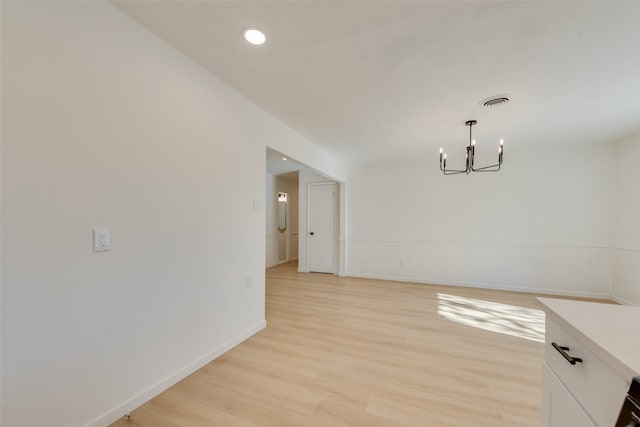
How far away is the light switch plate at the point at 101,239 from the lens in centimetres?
144

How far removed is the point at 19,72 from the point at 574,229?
6362 mm

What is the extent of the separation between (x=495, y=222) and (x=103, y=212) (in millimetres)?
5419

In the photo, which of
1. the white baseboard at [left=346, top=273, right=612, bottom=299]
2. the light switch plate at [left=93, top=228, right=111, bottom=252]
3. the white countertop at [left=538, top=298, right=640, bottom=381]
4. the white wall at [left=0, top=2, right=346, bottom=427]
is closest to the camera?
the white countertop at [left=538, top=298, right=640, bottom=381]

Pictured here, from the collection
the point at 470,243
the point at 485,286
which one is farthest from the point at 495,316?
the point at 470,243

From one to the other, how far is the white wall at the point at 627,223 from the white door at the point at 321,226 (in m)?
4.66

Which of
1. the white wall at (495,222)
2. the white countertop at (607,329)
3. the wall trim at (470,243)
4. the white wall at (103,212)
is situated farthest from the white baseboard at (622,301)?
the white wall at (103,212)

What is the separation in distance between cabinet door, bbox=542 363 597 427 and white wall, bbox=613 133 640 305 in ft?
13.7

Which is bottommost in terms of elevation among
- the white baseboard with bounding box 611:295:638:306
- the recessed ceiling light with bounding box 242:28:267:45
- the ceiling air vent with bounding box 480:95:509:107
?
the white baseboard with bounding box 611:295:638:306

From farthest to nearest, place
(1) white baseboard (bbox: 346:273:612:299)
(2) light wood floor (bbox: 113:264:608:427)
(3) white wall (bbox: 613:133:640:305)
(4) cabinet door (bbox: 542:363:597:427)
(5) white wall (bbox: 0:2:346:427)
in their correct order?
(1) white baseboard (bbox: 346:273:612:299) < (3) white wall (bbox: 613:133:640:305) < (2) light wood floor (bbox: 113:264:608:427) < (5) white wall (bbox: 0:2:346:427) < (4) cabinet door (bbox: 542:363:597:427)

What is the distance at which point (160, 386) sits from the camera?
179 cm

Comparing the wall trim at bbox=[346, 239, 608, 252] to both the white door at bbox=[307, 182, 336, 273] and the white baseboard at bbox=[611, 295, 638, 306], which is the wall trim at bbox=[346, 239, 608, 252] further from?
the white baseboard at bbox=[611, 295, 638, 306]

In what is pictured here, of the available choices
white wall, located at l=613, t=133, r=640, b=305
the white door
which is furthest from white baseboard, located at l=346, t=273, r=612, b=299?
the white door

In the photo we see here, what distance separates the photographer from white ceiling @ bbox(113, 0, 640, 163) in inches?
59.5

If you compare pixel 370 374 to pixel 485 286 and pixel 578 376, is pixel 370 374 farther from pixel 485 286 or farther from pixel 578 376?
pixel 485 286
